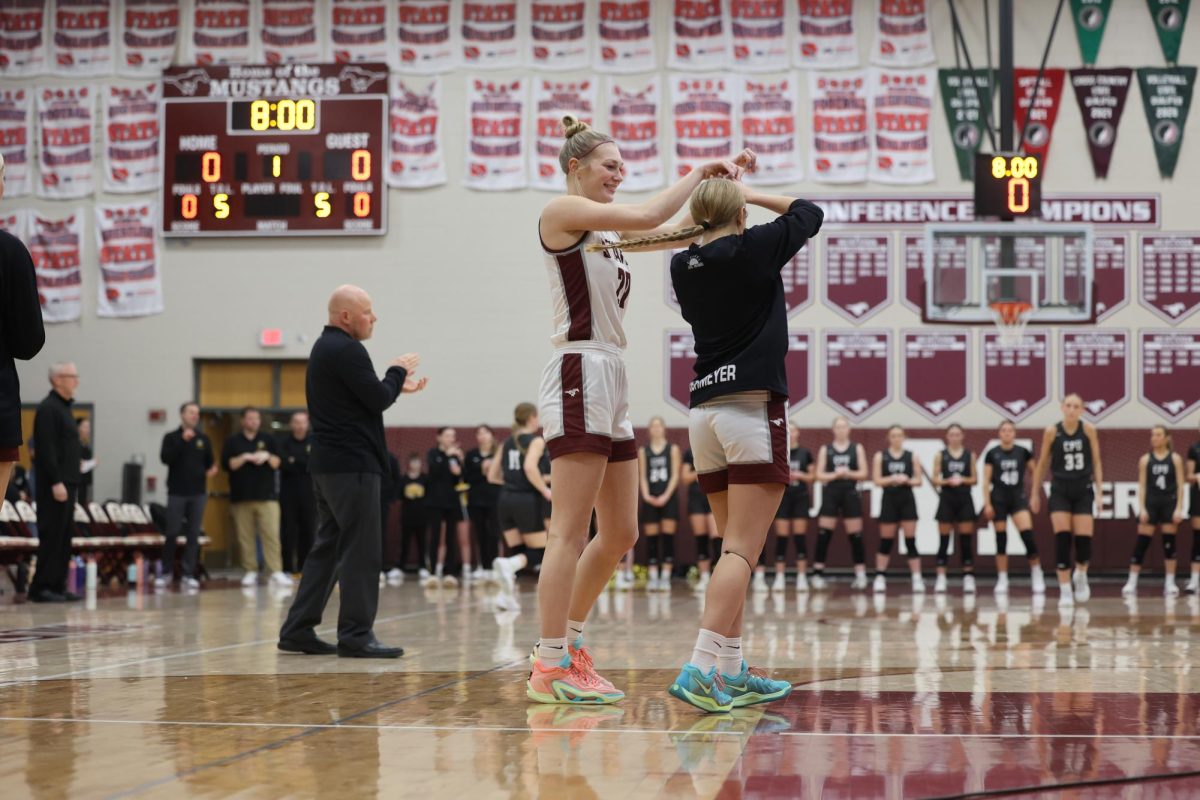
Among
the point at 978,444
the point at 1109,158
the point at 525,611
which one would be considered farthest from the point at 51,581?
the point at 1109,158

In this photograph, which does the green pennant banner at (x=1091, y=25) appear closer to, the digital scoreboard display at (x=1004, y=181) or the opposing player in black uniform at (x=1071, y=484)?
the digital scoreboard display at (x=1004, y=181)

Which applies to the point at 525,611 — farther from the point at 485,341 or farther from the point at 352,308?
the point at 485,341

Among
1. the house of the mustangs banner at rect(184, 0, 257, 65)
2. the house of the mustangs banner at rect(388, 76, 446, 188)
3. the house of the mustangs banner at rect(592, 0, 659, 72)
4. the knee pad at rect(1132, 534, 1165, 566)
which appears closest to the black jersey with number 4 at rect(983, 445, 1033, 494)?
the knee pad at rect(1132, 534, 1165, 566)

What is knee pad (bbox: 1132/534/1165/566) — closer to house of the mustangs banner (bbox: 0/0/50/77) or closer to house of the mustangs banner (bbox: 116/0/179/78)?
house of the mustangs banner (bbox: 116/0/179/78)

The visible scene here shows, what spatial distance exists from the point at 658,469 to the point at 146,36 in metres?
9.69

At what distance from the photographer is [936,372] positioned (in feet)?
56.6

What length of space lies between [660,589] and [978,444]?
208 inches

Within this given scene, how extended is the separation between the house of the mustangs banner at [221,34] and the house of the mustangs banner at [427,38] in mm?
2099

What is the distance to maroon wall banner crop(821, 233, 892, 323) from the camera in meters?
17.4

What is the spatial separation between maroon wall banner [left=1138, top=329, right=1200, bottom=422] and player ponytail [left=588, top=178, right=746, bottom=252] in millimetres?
14111

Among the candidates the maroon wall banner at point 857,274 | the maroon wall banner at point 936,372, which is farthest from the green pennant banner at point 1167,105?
the maroon wall banner at point 857,274

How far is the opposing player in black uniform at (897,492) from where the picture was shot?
14883mm

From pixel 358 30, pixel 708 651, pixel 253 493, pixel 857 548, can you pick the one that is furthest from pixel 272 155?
pixel 708 651

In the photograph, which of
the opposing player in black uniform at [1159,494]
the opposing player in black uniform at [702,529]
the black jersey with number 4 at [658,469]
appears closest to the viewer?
the opposing player in black uniform at [1159,494]
